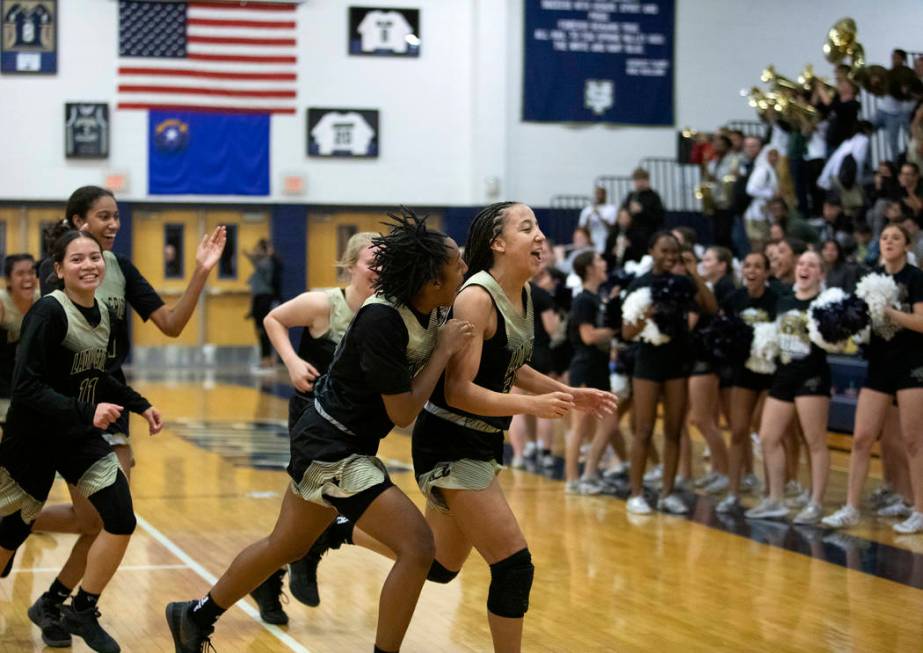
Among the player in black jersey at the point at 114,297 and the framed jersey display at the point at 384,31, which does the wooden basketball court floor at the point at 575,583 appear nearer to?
the player in black jersey at the point at 114,297

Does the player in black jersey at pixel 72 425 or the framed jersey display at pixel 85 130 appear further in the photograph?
the framed jersey display at pixel 85 130

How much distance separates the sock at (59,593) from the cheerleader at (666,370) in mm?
4339

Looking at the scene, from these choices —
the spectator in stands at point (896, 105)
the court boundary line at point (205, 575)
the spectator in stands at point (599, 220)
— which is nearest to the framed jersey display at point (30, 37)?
the spectator in stands at point (599, 220)

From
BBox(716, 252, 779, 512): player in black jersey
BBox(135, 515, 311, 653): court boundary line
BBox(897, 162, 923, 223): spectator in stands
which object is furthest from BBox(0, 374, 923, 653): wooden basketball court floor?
BBox(897, 162, 923, 223): spectator in stands

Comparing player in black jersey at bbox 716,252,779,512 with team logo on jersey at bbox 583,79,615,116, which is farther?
team logo on jersey at bbox 583,79,615,116

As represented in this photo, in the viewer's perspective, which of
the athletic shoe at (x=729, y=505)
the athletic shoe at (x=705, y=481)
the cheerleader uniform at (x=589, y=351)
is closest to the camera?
the athletic shoe at (x=729, y=505)

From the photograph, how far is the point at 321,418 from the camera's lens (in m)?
4.48

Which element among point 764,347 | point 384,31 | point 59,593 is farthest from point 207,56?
point 59,593

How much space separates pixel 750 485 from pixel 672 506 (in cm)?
135

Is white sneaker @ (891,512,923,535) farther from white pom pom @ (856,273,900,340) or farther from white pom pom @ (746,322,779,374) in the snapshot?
white pom pom @ (746,322,779,374)

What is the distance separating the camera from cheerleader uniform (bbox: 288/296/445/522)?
4242 millimetres

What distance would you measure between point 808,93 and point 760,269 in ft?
25.3

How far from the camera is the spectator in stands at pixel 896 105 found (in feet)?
48.3

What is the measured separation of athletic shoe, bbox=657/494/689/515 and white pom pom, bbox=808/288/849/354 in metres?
1.45
